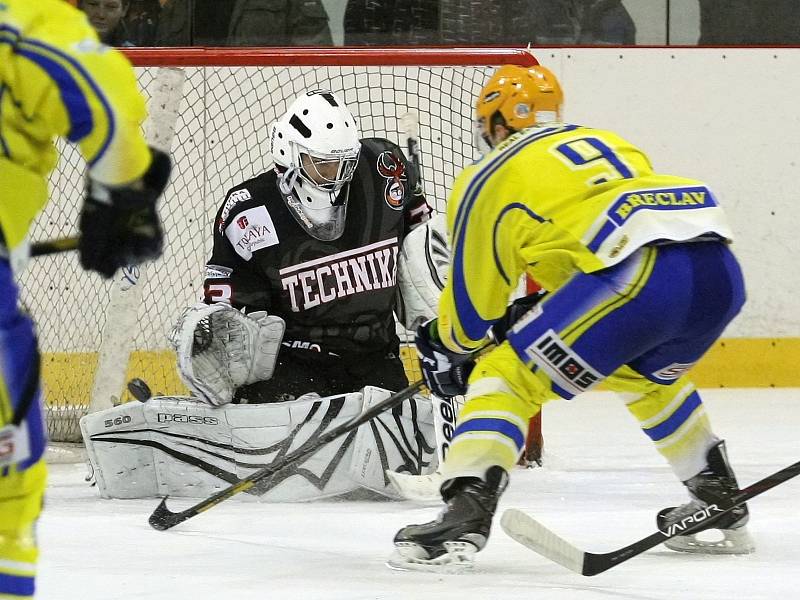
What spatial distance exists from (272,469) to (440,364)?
57cm

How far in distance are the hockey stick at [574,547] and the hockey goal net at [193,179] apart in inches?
79.3

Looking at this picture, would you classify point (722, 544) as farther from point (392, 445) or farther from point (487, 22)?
point (487, 22)

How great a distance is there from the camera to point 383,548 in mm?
2873

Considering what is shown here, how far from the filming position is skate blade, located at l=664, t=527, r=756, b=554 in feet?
9.21

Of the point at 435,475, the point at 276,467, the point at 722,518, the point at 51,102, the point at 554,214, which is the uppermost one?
the point at 51,102

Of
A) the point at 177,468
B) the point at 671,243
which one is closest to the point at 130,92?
the point at 671,243

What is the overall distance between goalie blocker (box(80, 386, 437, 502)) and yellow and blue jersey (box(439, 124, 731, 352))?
2.80ft

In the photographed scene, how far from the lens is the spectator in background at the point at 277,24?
584 centimetres

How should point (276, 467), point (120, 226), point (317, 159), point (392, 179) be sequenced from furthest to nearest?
point (392, 179) < point (317, 159) < point (276, 467) < point (120, 226)

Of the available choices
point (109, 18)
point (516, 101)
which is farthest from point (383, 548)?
point (109, 18)

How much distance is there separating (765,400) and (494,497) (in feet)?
11.0

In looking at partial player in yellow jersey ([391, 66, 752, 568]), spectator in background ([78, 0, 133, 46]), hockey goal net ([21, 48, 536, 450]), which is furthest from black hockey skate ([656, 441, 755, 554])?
spectator in background ([78, 0, 133, 46])

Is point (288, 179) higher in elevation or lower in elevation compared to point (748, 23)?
lower

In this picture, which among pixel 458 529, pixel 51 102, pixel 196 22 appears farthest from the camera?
pixel 196 22
